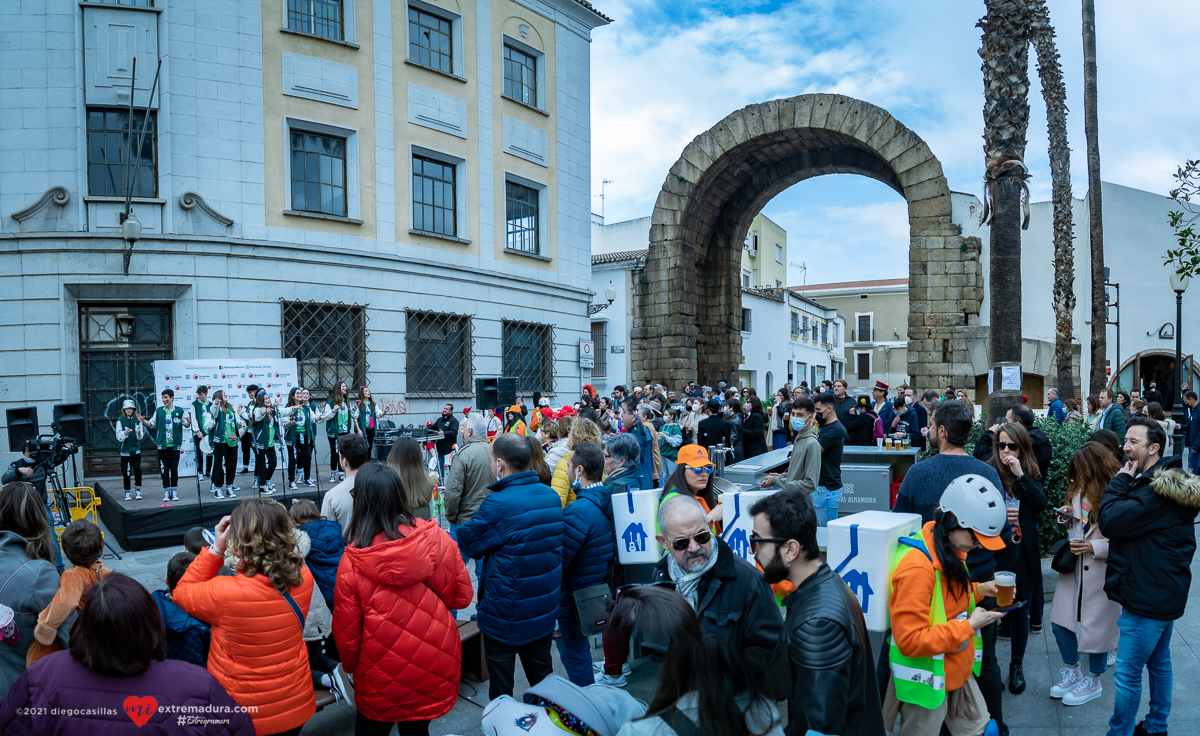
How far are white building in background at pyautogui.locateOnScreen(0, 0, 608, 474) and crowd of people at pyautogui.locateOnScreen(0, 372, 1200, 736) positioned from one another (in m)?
9.64

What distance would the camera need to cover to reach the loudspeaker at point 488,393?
1368 centimetres

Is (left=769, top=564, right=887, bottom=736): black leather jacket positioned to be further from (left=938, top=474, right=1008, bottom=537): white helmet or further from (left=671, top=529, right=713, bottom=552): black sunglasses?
(left=938, top=474, right=1008, bottom=537): white helmet

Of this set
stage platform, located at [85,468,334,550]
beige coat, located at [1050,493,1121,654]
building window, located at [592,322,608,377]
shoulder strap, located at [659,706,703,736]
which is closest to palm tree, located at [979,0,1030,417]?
beige coat, located at [1050,493,1121,654]

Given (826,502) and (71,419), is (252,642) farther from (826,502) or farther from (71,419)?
(71,419)

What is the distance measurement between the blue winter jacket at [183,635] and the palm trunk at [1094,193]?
18.3m

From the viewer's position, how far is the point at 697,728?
1.95m

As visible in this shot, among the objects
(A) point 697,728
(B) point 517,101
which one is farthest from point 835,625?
(B) point 517,101

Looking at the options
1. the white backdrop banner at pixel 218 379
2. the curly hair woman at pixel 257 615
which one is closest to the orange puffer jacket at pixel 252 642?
the curly hair woman at pixel 257 615

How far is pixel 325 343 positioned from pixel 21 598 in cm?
1112

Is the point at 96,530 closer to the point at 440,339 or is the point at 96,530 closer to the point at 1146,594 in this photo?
the point at 1146,594

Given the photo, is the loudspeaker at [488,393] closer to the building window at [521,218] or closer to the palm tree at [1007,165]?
the building window at [521,218]

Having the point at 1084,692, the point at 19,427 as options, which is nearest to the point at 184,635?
the point at 1084,692

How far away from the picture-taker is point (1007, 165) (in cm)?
821

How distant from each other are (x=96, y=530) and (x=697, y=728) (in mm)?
3254
